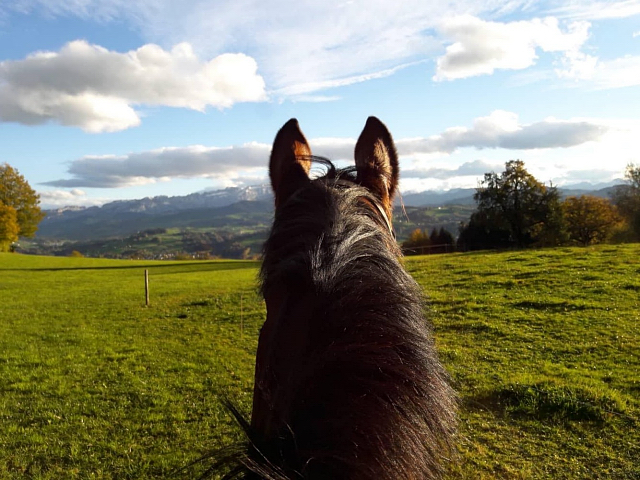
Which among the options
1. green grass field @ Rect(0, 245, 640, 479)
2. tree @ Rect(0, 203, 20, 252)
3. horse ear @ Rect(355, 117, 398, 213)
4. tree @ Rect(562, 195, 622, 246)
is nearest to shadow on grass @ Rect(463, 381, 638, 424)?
green grass field @ Rect(0, 245, 640, 479)

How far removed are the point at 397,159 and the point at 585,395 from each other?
4945 mm

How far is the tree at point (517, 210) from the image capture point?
37.3 metres

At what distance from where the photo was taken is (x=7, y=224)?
46.3 metres

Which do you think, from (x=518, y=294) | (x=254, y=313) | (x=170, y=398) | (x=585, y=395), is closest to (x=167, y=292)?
(x=254, y=313)

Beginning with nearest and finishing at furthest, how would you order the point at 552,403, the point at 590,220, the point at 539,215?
the point at 552,403
the point at 539,215
the point at 590,220

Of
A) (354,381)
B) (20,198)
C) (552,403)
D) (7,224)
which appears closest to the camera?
(354,381)

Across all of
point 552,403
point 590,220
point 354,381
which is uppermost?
point 354,381

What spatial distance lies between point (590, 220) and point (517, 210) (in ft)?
28.9

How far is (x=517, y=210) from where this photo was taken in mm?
38500

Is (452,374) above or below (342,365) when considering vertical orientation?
below

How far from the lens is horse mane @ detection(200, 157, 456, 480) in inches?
37.1

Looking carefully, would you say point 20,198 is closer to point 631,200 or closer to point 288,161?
point 288,161

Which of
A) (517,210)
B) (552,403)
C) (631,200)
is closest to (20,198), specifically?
(517,210)

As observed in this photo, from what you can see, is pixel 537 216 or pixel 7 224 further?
pixel 7 224
